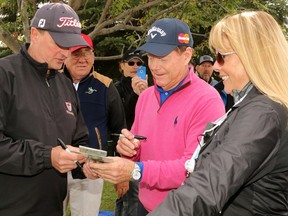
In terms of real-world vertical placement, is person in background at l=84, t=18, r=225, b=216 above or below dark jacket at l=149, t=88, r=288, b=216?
below

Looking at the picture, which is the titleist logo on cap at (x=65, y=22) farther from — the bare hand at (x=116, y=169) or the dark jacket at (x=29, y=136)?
the bare hand at (x=116, y=169)

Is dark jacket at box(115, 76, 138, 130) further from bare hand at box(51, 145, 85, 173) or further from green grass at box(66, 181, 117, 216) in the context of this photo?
bare hand at box(51, 145, 85, 173)

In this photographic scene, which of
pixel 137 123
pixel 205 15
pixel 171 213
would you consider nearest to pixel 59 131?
pixel 137 123

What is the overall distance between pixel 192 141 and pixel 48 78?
1.19 metres

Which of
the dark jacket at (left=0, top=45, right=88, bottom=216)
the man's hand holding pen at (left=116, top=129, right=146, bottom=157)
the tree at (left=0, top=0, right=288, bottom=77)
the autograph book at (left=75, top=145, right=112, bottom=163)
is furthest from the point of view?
the tree at (left=0, top=0, right=288, bottom=77)

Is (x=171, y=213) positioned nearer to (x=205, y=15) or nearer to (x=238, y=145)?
(x=238, y=145)

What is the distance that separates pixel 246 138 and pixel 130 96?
4.06m

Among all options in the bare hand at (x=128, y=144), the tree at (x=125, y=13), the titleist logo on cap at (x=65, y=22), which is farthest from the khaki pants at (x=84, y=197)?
the titleist logo on cap at (x=65, y=22)

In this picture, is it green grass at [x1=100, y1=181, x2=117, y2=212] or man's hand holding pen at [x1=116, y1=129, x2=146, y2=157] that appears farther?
green grass at [x1=100, y1=181, x2=117, y2=212]

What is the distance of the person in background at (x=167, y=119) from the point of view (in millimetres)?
2633

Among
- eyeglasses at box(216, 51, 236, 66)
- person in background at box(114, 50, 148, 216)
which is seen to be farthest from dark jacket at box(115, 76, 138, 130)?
eyeglasses at box(216, 51, 236, 66)

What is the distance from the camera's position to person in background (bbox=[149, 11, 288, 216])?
5.00ft

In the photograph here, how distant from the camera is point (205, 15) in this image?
266 inches

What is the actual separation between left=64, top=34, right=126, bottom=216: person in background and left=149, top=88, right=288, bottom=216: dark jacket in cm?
313
